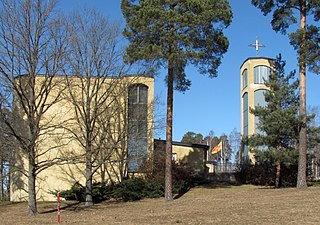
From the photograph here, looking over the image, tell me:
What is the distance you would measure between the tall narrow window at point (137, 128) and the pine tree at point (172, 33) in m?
4.90

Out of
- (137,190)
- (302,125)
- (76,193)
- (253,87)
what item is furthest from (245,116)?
(76,193)

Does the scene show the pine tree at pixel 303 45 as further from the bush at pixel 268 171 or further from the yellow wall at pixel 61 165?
the yellow wall at pixel 61 165

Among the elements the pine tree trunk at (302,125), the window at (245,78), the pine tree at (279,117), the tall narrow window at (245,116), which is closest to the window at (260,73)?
the window at (245,78)

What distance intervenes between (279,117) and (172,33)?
9.19 m

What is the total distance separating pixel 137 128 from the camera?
84.4 feet

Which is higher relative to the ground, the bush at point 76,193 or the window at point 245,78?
the window at point 245,78

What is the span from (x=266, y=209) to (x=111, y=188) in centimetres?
1224

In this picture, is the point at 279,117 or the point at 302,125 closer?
the point at 302,125

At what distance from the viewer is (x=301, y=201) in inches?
642

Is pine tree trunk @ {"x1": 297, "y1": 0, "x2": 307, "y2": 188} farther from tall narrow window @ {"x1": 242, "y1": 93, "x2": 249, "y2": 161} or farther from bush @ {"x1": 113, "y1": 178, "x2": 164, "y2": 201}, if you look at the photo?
tall narrow window @ {"x1": 242, "y1": 93, "x2": 249, "y2": 161}

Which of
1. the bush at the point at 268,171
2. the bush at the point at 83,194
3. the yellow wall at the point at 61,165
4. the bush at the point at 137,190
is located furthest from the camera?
the yellow wall at the point at 61,165

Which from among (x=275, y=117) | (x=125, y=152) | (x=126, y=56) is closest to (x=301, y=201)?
(x=275, y=117)

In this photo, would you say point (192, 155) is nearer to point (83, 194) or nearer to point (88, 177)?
Result: point (83, 194)

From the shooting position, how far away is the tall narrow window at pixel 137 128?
84.4 feet
